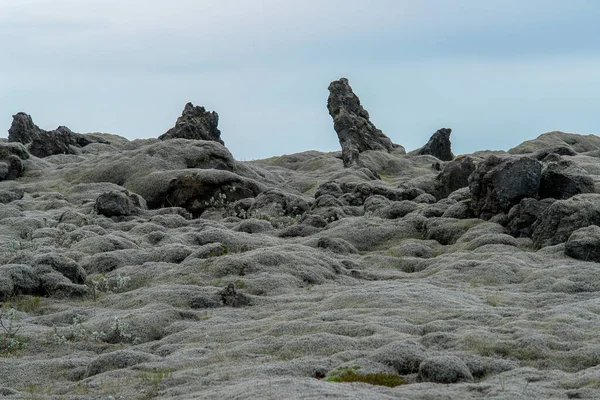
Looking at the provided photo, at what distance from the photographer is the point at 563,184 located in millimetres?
36062

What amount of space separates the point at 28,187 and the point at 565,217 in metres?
38.0

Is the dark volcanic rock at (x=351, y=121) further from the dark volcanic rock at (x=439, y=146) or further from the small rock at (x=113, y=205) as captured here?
the small rock at (x=113, y=205)

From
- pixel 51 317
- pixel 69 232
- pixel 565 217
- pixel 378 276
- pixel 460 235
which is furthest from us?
pixel 69 232

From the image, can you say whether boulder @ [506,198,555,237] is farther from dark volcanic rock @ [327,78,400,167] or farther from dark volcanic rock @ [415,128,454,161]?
dark volcanic rock @ [415,128,454,161]

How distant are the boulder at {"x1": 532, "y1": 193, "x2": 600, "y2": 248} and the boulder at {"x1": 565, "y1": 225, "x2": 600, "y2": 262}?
128cm

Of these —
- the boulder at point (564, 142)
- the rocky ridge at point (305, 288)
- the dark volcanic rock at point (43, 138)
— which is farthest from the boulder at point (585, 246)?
the dark volcanic rock at point (43, 138)

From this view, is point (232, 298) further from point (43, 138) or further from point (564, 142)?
point (564, 142)

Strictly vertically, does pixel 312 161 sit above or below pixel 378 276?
above

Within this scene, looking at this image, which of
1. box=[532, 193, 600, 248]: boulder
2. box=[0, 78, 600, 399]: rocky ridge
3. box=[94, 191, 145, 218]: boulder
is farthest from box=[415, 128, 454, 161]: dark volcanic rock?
box=[532, 193, 600, 248]: boulder

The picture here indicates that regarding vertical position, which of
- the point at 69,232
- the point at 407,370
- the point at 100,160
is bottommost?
the point at 407,370

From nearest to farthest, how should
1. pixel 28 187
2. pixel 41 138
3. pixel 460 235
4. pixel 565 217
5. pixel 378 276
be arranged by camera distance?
pixel 378 276, pixel 565 217, pixel 460 235, pixel 28 187, pixel 41 138

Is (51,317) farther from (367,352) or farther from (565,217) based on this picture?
(565,217)

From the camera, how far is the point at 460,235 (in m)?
35.7

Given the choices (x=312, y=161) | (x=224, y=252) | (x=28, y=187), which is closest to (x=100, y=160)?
(x=28, y=187)
